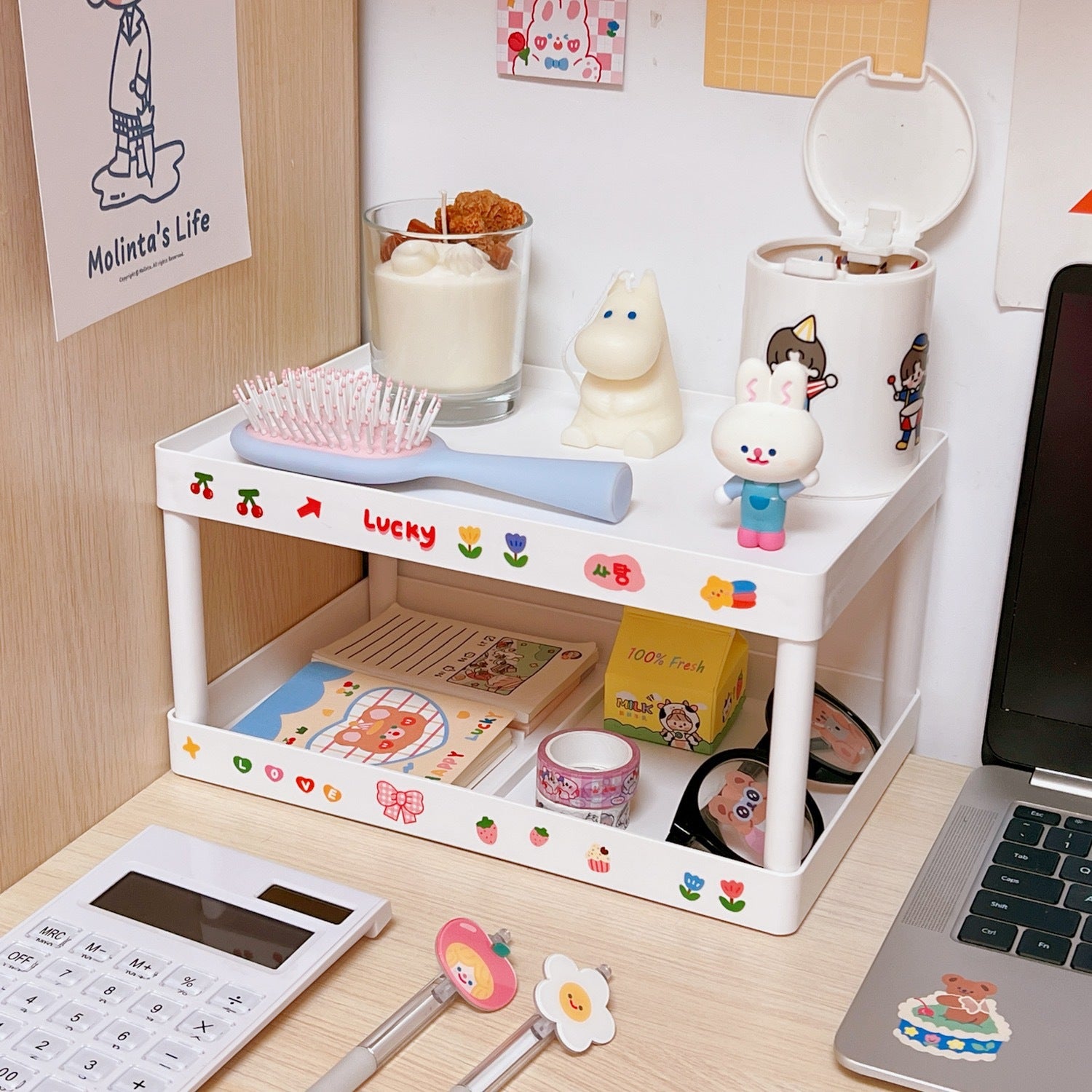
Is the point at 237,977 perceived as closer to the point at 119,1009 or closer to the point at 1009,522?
the point at 119,1009

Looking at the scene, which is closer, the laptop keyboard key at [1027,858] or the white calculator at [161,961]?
the white calculator at [161,961]

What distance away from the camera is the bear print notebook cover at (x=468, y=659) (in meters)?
0.85

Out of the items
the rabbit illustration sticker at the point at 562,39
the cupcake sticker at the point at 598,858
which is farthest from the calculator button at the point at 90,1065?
the rabbit illustration sticker at the point at 562,39

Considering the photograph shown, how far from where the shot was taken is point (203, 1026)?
589mm

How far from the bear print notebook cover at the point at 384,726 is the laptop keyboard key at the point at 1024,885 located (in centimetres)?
27

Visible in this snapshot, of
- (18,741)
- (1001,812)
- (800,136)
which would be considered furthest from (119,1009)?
(800,136)

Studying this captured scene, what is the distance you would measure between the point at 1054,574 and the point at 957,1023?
233 millimetres

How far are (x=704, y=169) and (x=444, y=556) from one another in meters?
0.27

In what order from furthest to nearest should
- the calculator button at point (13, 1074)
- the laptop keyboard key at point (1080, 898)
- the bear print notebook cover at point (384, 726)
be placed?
the bear print notebook cover at point (384, 726) → the laptop keyboard key at point (1080, 898) → the calculator button at point (13, 1074)

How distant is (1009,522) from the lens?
0.78 m

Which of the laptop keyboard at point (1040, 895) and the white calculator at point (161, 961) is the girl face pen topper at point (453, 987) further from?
the laptop keyboard at point (1040, 895)

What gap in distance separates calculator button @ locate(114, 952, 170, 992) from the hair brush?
24 cm

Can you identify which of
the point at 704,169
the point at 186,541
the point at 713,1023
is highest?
the point at 704,169

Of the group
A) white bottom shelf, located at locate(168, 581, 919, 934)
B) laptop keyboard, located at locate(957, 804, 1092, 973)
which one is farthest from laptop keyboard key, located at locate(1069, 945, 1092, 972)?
white bottom shelf, located at locate(168, 581, 919, 934)
